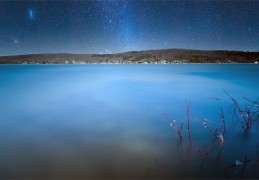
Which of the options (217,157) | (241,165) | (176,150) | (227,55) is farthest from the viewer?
(227,55)

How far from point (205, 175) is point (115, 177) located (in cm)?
138

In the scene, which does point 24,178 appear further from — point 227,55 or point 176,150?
point 227,55

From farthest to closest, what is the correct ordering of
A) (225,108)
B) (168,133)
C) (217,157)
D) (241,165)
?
(225,108) < (168,133) < (217,157) < (241,165)

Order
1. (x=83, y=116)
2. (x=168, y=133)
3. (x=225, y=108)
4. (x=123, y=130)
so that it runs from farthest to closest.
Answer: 1. (x=225, y=108)
2. (x=83, y=116)
3. (x=123, y=130)
4. (x=168, y=133)

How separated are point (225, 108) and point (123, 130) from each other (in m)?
4.54

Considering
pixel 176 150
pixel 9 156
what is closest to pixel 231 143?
pixel 176 150

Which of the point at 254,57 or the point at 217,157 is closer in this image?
the point at 217,157

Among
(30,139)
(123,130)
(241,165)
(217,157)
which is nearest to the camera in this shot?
(241,165)

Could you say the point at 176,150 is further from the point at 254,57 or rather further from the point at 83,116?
the point at 254,57

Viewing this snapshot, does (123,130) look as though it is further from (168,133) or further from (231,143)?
(231,143)

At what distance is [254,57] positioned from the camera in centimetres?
7362

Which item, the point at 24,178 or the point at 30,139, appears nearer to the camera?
the point at 24,178

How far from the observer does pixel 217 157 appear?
3332mm

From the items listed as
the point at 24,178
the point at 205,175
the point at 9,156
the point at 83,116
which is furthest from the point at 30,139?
the point at 205,175
